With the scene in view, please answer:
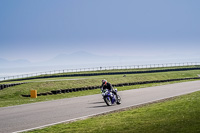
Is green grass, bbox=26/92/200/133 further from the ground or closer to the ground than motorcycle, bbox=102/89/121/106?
closer to the ground

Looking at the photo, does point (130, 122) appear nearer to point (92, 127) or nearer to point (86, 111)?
point (92, 127)

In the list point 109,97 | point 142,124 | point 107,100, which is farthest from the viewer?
point 109,97

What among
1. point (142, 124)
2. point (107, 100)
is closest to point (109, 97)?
point (107, 100)

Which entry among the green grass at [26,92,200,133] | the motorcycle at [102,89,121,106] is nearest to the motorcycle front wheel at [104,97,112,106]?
the motorcycle at [102,89,121,106]

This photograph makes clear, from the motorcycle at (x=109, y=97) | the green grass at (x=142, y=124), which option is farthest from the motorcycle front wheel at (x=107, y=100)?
the green grass at (x=142, y=124)

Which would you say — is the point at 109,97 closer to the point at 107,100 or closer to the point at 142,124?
the point at 107,100

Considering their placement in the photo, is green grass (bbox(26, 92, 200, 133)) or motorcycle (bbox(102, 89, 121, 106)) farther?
motorcycle (bbox(102, 89, 121, 106))

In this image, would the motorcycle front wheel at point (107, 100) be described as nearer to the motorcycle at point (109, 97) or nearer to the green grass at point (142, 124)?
the motorcycle at point (109, 97)

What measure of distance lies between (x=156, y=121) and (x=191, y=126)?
7.25ft

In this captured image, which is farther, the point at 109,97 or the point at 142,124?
the point at 109,97

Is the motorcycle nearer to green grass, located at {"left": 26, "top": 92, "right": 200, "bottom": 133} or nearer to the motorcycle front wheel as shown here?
the motorcycle front wheel

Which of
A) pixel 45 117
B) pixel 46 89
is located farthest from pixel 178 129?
pixel 46 89

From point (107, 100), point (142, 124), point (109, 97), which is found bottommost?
point (142, 124)

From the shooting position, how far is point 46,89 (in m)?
41.5
